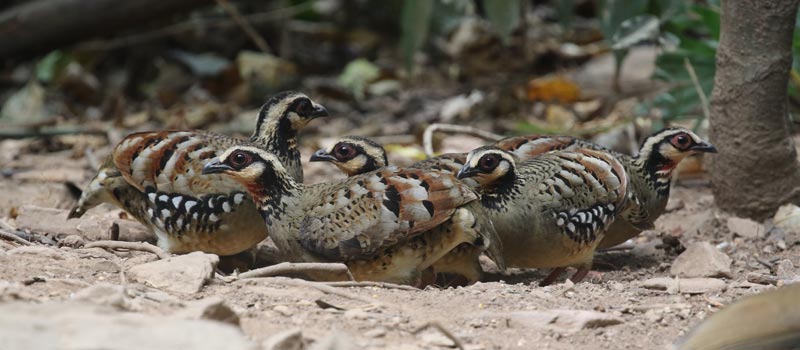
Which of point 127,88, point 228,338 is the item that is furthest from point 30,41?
point 228,338

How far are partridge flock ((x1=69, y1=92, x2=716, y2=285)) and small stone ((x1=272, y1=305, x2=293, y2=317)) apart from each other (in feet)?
2.95

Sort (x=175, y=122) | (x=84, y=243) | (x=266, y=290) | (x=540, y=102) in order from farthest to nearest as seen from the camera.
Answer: (x=540, y=102)
(x=175, y=122)
(x=84, y=243)
(x=266, y=290)

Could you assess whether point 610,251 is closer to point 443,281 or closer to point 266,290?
point 443,281

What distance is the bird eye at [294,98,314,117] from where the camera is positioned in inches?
225

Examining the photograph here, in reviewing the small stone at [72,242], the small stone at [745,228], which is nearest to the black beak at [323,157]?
the small stone at [72,242]

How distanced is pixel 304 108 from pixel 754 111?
2562 millimetres

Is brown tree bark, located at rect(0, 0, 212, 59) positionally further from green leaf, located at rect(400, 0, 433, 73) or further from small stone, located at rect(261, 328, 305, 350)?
small stone, located at rect(261, 328, 305, 350)

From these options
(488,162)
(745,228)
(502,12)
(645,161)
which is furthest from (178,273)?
(502,12)

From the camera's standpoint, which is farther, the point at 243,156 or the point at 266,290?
the point at 243,156

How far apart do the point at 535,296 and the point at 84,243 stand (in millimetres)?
2391

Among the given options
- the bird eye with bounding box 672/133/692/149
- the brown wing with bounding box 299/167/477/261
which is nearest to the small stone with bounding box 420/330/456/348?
the brown wing with bounding box 299/167/477/261

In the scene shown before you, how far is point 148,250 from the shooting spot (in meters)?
5.00

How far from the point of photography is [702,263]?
16.8ft

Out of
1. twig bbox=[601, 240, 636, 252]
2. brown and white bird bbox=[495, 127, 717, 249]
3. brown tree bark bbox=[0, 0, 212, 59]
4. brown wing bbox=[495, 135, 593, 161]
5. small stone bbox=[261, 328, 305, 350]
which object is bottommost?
twig bbox=[601, 240, 636, 252]
